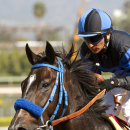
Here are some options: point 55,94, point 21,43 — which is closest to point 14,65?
point 21,43

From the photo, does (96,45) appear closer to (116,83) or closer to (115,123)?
(116,83)

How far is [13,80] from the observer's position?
2409 cm

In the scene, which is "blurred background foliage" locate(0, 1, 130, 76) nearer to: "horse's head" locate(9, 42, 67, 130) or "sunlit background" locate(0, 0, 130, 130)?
"sunlit background" locate(0, 0, 130, 130)

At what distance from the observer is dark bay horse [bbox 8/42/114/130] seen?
2.35 meters

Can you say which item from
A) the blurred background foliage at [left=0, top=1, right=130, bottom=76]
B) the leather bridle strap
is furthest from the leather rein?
the blurred background foliage at [left=0, top=1, right=130, bottom=76]

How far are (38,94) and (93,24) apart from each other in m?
1.10

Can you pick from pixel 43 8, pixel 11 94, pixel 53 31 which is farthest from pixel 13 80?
pixel 43 8

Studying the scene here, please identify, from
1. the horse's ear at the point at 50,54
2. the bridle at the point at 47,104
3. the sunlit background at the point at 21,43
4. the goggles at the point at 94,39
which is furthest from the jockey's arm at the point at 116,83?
the sunlit background at the point at 21,43

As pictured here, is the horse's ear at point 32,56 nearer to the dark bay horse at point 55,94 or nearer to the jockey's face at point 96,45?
the dark bay horse at point 55,94

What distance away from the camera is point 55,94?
8.25 feet

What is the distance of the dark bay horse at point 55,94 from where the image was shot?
2351mm

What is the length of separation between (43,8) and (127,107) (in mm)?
77547

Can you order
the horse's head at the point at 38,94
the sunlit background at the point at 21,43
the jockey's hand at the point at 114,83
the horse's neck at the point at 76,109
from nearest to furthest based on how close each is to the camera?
the horse's head at the point at 38,94 → the horse's neck at the point at 76,109 → the jockey's hand at the point at 114,83 → the sunlit background at the point at 21,43

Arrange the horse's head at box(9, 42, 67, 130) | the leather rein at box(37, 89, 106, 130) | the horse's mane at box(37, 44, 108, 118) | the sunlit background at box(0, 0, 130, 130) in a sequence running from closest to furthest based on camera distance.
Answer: the horse's head at box(9, 42, 67, 130)
the leather rein at box(37, 89, 106, 130)
the horse's mane at box(37, 44, 108, 118)
the sunlit background at box(0, 0, 130, 130)
